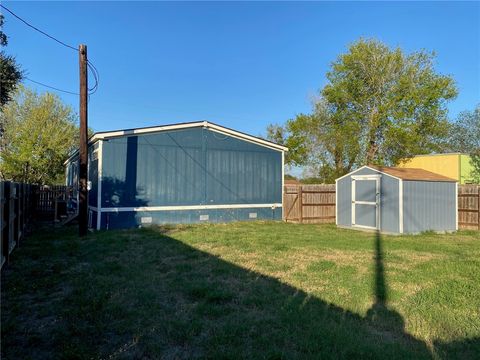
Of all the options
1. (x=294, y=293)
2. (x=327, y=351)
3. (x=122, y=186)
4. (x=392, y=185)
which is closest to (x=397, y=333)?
(x=327, y=351)

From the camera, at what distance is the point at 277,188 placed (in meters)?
17.2

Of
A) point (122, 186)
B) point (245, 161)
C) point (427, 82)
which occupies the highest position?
point (427, 82)

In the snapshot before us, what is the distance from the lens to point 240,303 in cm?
489

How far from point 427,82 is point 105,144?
2157 centimetres

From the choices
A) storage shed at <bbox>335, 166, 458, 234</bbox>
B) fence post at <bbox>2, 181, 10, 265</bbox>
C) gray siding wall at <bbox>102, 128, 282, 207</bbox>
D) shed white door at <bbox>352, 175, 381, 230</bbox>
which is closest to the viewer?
fence post at <bbox>2, 181, 10, 265</bbox>

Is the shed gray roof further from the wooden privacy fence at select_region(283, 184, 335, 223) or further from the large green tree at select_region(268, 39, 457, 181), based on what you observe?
the large green tree at select_region(268, 39, 457, 181)

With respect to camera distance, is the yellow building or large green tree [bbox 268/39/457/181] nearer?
the yellow building

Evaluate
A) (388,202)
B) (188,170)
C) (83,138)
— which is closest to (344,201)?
(388,202)

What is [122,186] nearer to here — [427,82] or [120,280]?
[120,280]

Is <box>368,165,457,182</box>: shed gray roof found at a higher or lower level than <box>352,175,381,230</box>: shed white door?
higher

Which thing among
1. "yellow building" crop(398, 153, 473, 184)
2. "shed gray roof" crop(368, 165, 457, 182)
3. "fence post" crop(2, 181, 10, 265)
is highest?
"yellow building" crop(398, 153, 473, 184)

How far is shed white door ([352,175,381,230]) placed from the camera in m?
13.4

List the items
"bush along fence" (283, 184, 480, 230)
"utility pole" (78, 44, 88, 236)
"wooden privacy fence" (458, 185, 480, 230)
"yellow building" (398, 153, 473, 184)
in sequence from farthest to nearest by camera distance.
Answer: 1. "yellow building" (398, 153, 473, 184)
2. "bush along fence" (283, 184, 480, 230)
3. "wooden privacy fence" (458, 185, 480, 230)
4. "utility pole" (78, 44, 88, 236)

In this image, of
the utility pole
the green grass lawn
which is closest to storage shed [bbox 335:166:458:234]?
the green grass lawn
